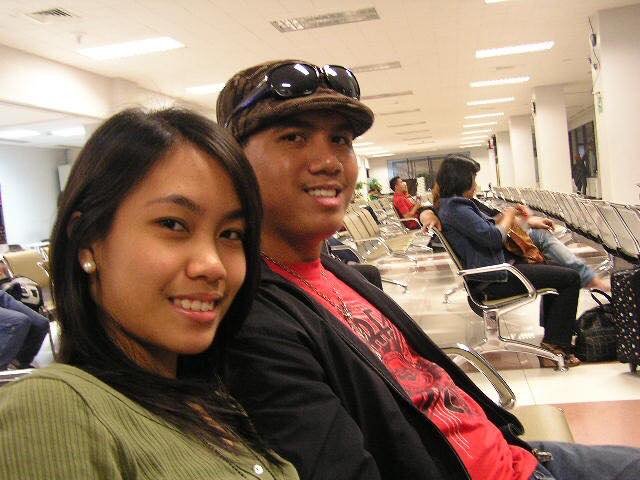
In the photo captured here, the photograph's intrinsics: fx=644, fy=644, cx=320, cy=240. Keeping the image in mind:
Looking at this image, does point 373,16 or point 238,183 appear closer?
point 238,183

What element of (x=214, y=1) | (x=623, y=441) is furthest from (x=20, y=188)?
(x=623, y=441)

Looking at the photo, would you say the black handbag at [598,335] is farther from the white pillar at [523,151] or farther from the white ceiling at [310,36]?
the white pillar at [523,151]

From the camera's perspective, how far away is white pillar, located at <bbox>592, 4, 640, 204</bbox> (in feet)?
29.5

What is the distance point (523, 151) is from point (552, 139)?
7.71 meters

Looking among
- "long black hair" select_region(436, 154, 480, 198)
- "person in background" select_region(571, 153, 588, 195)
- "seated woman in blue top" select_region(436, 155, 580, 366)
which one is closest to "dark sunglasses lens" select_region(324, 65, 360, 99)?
"seated woman in blue top" select_region(436, 155, 580, 366)

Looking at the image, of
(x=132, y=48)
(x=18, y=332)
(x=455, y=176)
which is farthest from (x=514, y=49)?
(x=18, y=332)

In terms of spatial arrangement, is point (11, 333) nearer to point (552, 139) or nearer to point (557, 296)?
point (557, 296)

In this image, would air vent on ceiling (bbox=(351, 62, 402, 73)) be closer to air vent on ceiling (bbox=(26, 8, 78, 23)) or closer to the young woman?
air vent on ceiling (bbox=(26, 8, 78, 23))

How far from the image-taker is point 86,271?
30.9 inches

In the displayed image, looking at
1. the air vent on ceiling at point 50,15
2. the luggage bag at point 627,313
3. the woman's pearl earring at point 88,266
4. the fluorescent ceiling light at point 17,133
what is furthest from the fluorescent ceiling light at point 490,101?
the woman's pearl earring at point 88,266

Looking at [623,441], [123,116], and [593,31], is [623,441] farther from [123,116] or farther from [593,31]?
[593,31]

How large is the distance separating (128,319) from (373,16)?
25.0 ft

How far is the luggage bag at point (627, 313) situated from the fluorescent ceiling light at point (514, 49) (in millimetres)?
7960

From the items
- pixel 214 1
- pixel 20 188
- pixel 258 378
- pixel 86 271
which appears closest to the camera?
pixel 86 271
